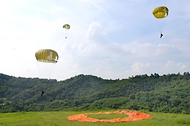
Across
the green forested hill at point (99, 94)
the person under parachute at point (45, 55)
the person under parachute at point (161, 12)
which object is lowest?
the green forested hill at point (99, 94)

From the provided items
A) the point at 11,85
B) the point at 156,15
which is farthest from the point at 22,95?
the point at 156,15

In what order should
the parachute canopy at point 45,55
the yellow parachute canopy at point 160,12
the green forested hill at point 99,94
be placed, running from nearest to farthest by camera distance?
the parachute canopy at point 45,55 → the yellow parachute canopy at point 160,12 → the green forested hill at point 99,94

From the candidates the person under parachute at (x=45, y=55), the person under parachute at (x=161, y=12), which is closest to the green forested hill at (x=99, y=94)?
the person under parachute at (x=161, y=12)

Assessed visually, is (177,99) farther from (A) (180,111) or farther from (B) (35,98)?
(B) (35,98)


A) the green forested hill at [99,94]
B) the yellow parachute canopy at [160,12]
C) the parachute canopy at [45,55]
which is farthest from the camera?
the green forested hill at [99,94]

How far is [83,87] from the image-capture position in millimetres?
103688

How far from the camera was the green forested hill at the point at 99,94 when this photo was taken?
58.7m

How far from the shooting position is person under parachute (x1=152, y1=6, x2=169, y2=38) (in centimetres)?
3241

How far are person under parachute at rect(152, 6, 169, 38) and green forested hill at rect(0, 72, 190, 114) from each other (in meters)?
24.8

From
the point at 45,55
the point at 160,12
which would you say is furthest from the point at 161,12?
the point at 45,55

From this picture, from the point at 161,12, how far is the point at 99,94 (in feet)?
185

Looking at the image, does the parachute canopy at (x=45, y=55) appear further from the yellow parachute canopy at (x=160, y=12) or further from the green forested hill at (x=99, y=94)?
the green forested hill at (x=99, y=94)

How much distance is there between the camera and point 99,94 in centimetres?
8531

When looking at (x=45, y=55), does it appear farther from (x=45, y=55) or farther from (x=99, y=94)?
(x=99, y=94)
